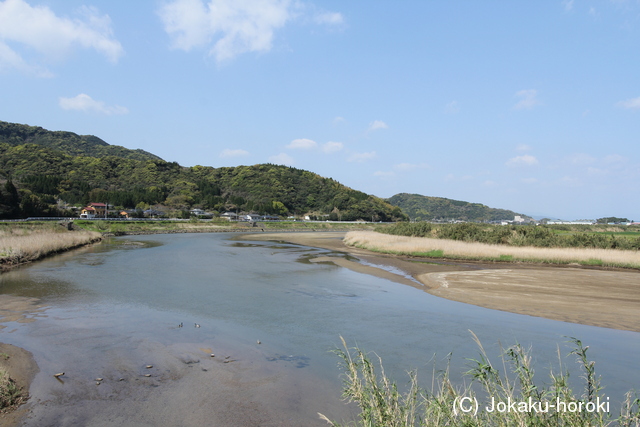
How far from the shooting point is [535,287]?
58.3 ft

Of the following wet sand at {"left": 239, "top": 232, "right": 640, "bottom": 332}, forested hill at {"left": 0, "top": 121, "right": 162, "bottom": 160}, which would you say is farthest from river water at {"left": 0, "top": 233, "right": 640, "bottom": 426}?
forested hill at {"left": 0, "top": 121, "right": 162, "bottom": 160}

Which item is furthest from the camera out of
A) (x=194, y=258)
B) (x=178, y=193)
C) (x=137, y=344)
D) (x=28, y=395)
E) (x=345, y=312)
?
(x=178, y=193)

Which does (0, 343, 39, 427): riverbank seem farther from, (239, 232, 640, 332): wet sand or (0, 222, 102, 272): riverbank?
(0, 222, 102, 272): riverbank

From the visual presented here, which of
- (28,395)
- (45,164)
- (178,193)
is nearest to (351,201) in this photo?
(178,193)

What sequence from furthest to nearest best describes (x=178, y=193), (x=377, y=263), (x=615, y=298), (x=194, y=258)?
(x=178, y=193) < (x=194, y=258) < (x=377, y=263) < (x=615, y=298)

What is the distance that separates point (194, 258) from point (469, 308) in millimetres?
22701

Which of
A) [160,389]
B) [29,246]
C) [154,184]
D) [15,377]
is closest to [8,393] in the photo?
[15,377]

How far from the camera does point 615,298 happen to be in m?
15.4

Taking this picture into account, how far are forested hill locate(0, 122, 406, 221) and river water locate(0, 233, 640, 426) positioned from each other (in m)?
63.8

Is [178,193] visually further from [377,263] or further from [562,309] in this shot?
[562,309]

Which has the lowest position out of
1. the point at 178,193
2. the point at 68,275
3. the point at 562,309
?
the point at 68,275

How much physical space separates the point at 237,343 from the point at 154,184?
458 ft

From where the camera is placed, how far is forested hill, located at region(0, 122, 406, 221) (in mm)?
104062

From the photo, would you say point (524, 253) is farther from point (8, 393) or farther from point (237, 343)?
point (8, 393)
